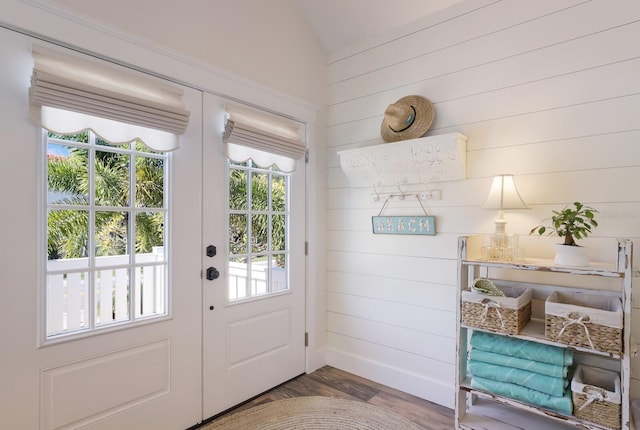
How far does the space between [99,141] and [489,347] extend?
2308 millimetres

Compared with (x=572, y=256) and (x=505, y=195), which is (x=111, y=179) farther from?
(x=572, y=256)

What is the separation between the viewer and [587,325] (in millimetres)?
1644

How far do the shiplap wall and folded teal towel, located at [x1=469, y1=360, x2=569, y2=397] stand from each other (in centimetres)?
42

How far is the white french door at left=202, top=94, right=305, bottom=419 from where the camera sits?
2.24m

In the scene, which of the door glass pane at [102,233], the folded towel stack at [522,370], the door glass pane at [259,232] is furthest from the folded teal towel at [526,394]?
the door glass pane at [102,233]

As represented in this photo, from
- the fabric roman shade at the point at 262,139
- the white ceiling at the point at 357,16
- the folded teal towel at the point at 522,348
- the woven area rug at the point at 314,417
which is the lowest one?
the woven area rug at the point at 314,417

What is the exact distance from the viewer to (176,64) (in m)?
2.06

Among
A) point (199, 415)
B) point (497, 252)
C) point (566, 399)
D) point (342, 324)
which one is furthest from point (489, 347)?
point (199, 415)

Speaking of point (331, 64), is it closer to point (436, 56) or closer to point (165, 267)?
point (436, 56)

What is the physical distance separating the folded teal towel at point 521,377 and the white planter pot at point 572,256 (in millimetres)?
574

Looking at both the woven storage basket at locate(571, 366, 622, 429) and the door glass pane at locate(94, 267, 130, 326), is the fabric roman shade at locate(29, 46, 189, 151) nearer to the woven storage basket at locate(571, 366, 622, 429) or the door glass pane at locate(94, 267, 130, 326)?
the door glass pane at locate(94, 267, 130, 326)

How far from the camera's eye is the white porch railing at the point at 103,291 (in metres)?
1.68

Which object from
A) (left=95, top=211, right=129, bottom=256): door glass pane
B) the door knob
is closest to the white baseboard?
the door knob

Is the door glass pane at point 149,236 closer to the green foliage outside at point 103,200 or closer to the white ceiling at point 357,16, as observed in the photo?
the green foliage outside at point 103,200
